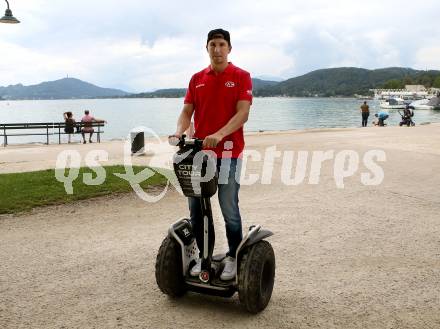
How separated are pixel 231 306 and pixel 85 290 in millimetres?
1534

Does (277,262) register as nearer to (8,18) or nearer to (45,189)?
(45,189)

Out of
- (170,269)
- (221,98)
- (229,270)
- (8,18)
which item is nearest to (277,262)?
(229,270)

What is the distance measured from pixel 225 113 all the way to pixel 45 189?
6394mm

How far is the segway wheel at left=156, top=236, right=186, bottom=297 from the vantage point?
14.3ft

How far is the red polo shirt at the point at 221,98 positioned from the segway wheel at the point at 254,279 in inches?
35.2

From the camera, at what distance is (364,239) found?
21.5 feet

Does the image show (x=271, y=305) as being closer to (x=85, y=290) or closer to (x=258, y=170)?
(x=85, y=290)

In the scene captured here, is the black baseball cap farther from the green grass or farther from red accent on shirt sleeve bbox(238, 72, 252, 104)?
the green grass

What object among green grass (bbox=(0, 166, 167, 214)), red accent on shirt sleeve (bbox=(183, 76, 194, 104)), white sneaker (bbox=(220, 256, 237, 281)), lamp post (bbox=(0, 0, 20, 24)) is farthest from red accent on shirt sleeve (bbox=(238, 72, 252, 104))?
lamp post (bbox=(0, 0, 20, 24))

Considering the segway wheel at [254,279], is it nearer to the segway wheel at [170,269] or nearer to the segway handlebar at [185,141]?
the segway wheel at [170,269]

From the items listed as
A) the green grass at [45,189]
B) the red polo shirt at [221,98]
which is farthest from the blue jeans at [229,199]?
the green grass at [45,189]

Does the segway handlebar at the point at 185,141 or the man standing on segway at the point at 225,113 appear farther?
the man standing on segway at the point at 225,113

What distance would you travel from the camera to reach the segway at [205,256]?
4.02 m

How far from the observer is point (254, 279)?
4102mm
